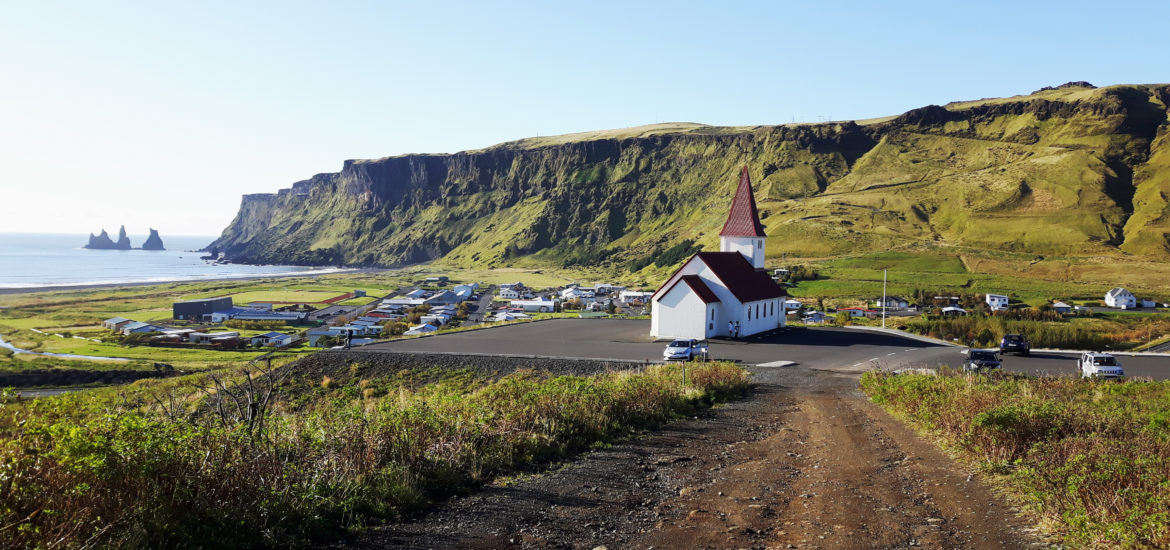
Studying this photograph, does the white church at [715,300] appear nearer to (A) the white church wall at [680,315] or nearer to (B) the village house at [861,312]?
(A) the white church wall at [680,315]

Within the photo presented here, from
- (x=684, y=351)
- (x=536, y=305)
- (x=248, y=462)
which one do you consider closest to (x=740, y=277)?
(x=684, y=351)

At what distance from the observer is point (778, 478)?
9688 millimetres

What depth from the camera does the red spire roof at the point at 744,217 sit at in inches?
1804

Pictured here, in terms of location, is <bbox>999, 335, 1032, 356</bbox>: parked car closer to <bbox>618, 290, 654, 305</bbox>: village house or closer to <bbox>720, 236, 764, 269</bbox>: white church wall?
<bbox>720, 236, 764, 269</bbox>: white church wall

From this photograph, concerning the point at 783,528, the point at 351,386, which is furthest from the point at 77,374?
the point at 783,528

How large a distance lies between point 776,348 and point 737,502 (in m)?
28.0

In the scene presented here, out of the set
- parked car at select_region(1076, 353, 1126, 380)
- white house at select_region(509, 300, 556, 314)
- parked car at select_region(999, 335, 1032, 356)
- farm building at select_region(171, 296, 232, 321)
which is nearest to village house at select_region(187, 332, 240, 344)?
farm building at select_region(171, 296, 232, 321)

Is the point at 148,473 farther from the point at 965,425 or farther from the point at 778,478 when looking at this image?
the point at 965,425

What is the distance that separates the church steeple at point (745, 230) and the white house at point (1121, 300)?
4079cm

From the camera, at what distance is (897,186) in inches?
5103

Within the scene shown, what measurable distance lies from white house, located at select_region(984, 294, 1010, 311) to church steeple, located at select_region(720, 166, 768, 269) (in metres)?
29.2

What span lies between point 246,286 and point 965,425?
450 feet

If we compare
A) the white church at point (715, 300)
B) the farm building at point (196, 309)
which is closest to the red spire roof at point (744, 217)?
the white church at point (715, 300)

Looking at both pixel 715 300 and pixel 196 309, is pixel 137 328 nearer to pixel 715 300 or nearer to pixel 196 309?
pixel 196 309
